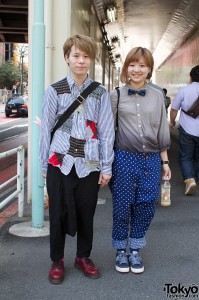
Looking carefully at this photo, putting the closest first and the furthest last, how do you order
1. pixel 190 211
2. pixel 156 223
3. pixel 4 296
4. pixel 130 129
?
pixel 4 296 < pixel 130 129 < pixel 156 223 < pixel 190 211

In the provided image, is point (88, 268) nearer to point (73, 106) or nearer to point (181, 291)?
point (181, 291)

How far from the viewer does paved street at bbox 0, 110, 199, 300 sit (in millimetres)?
3270

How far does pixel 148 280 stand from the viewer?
3492 millimetres

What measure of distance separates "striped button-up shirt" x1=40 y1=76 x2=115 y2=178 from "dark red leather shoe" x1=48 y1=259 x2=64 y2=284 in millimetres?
804

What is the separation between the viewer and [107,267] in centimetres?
375

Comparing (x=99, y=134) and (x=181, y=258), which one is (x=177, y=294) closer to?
(x=181, y=258)

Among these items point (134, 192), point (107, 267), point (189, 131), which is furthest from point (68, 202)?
point (189, 131)

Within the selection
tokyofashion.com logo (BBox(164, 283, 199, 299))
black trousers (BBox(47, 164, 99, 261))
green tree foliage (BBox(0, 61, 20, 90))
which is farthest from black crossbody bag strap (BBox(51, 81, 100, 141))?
green tree foliage (BBox(0, 61, 20, 90))

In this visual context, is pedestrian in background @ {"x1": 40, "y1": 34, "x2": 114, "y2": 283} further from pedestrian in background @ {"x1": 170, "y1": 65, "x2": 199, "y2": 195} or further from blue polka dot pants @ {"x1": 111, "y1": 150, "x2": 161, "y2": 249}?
pedestrian in background @ {"x1": 170, "y1": 65, "x2": 199, "y2": 195}

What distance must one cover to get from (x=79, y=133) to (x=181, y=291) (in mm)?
1430

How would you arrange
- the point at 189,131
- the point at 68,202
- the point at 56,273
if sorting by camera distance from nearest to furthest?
the point at 68,202 < the point at 56,273 < the point at 189,131

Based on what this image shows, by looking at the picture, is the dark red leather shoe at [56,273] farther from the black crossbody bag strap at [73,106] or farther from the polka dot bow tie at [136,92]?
the polka dot bow tie at [136,92]

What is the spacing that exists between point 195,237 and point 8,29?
594 inches

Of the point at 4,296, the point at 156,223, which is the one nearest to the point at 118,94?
the point at 4,296
